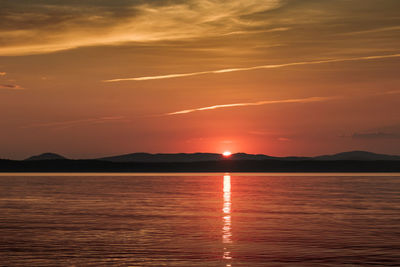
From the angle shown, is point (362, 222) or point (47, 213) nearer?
point (362, 222)

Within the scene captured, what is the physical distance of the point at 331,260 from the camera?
27.0 meters

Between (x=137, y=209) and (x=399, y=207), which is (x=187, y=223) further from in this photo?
(x=399, y=207)

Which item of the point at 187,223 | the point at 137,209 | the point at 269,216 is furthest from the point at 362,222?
the point at 137,209

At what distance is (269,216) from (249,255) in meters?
17.4

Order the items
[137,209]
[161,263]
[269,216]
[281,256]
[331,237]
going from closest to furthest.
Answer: [161,263] < [281,256] < [331,237] < [269,216] < [137,209]

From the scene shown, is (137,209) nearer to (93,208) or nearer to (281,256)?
(93,208)

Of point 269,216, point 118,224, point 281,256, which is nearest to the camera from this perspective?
point 281,256

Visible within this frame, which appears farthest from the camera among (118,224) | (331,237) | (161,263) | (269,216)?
(269,216)

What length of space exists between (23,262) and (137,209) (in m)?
25.8

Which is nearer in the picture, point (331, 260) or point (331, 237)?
point (331, 260)

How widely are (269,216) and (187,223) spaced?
24.4ft

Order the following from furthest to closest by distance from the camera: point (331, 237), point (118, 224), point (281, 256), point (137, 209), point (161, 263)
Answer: point (137, 209) < point (118, 224) < point (331, 237) < point (281, 256) < point (161, 263)

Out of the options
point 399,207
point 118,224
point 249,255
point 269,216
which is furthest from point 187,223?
point 399,207

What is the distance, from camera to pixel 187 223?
4088 centimetres
